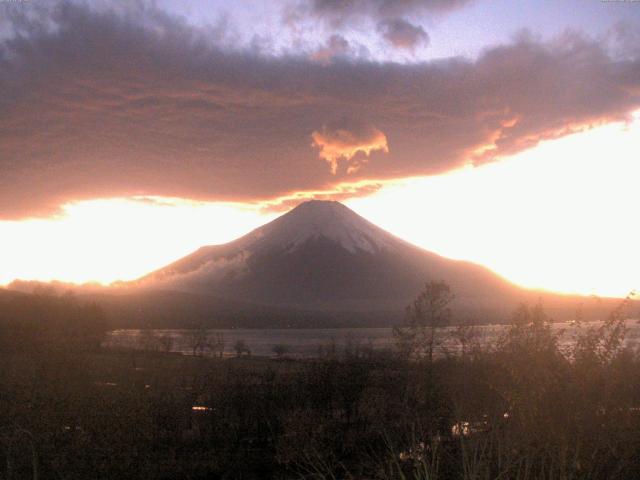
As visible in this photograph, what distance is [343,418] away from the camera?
1650 centimetres

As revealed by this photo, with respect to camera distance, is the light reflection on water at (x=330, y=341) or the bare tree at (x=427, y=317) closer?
the light reflection on water at (x=330, y=341)

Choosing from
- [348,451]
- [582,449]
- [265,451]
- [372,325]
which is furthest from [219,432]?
[372,325]

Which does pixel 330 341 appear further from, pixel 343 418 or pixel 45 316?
pixel 343 418

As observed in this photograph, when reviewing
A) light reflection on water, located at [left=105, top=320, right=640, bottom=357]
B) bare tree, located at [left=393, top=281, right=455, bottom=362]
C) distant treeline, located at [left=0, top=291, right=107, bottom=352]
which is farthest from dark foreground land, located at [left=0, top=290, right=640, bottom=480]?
distant treeline, located at [left=0, top=291, right=107, bottom=352]

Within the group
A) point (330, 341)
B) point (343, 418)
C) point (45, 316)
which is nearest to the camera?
point (343, 418)

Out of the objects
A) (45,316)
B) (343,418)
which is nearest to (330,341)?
(45,316)

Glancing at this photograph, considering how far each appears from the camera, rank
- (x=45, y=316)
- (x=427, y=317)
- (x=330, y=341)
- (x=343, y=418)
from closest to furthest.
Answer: (x=343, y=418), (x=427, y=317), (x=45, y=316), (x=330, y=341)

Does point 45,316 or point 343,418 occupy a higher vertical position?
point 45,316

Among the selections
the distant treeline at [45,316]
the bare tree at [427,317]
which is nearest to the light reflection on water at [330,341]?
the bare tree at [427,317]

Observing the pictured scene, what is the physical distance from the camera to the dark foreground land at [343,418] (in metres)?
7.62

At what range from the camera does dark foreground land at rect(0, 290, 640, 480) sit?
7625mm

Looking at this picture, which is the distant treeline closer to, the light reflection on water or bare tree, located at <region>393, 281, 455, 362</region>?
the light reflection on water

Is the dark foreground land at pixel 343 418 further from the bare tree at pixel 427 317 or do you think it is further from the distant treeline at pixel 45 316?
the distant treeline at pixel 45 316

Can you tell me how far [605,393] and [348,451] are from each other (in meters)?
7.14
